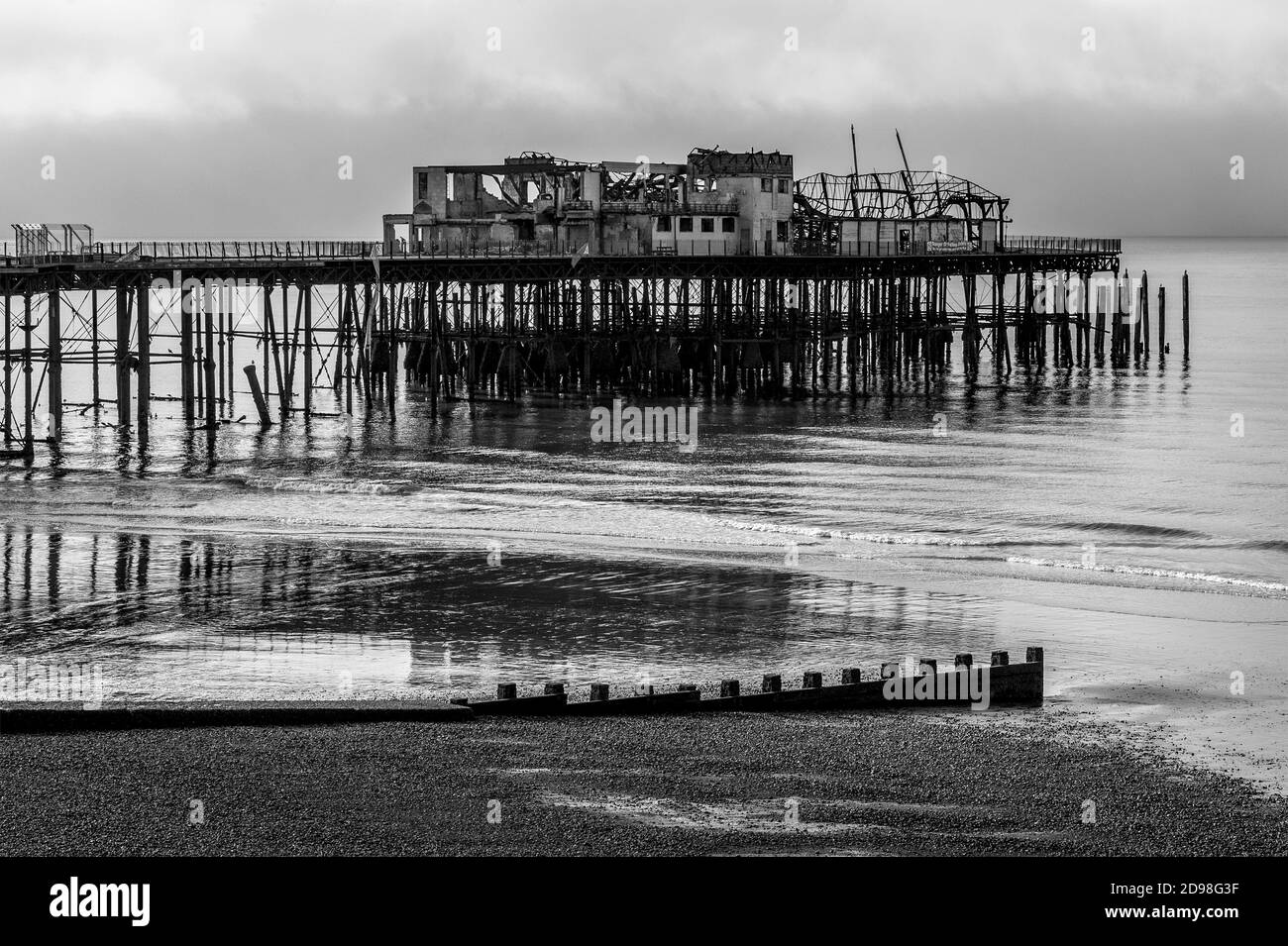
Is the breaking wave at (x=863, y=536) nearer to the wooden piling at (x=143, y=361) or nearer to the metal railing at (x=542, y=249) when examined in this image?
the wooden piling at (x=143, y=361)

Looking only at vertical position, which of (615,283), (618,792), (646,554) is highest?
(615,283)

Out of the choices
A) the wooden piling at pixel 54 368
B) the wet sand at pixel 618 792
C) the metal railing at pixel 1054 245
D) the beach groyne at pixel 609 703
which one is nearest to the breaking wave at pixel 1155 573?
the beach groyne at pixel 609 703

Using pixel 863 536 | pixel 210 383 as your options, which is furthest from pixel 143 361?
pixel 863 536

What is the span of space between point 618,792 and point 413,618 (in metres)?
11.8

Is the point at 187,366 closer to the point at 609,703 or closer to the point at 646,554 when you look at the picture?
the point at 646,554

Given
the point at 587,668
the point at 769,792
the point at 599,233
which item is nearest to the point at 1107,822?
the point at 769,792

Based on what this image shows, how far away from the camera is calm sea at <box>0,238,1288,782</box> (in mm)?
28281

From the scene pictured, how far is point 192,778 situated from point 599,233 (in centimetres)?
6112

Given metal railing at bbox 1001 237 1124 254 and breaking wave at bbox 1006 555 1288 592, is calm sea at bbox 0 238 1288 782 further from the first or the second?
metal railing at bbox 1001 237 1124 254

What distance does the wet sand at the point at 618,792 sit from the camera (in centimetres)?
1841

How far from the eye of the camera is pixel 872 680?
2488 centimetres

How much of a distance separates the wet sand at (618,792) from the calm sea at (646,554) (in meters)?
3.76

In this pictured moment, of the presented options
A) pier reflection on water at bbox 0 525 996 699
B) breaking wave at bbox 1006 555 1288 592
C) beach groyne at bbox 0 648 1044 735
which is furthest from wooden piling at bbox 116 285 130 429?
beach groyne at bbox 0 648 1044 735

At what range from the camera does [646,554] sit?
38.4m
